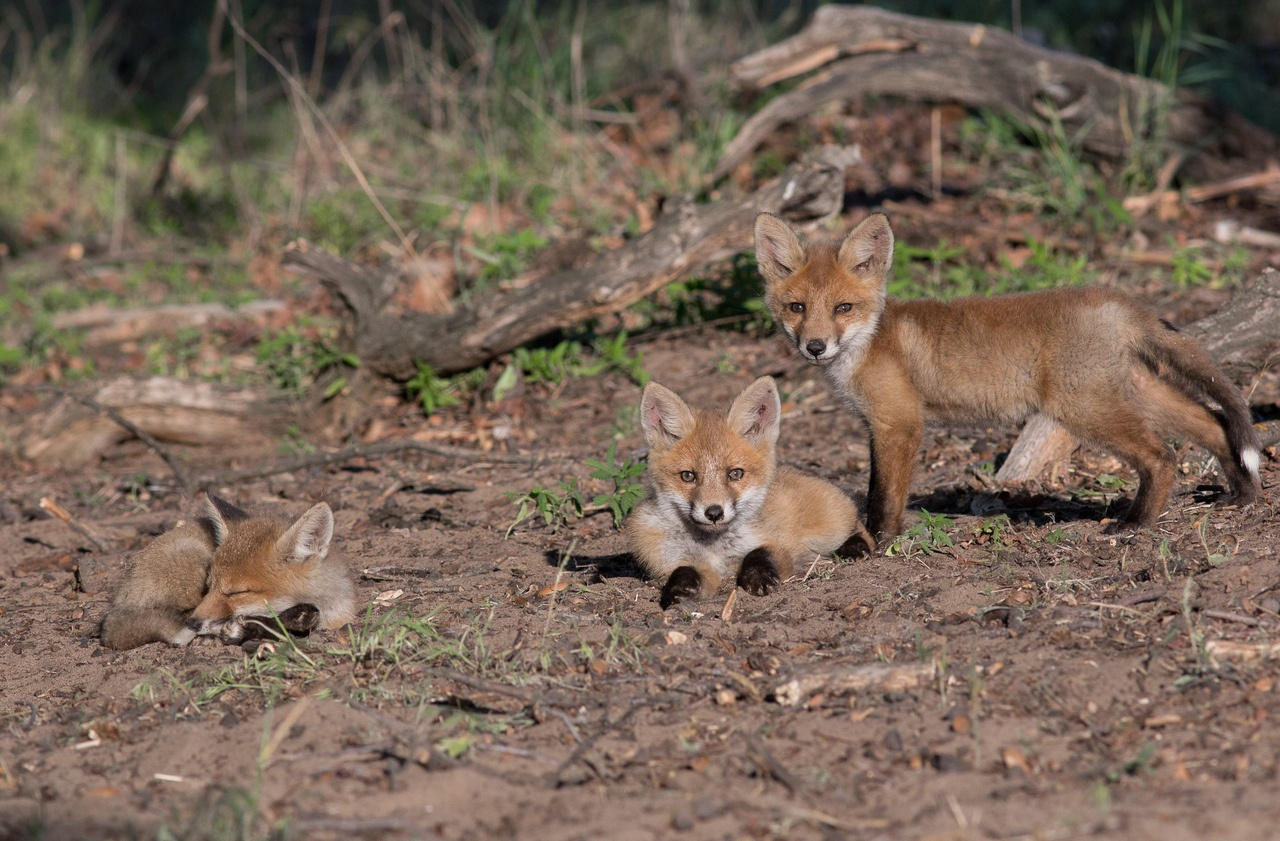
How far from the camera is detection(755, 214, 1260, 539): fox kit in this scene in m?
4.65

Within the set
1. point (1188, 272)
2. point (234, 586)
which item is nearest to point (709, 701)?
point (234, 586)

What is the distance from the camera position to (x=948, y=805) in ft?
9.46

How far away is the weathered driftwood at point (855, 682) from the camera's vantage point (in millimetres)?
3549

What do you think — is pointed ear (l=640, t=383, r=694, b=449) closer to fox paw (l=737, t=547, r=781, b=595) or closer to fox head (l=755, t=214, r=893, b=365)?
fox paw (l=737, t=547, r=781, b=595)

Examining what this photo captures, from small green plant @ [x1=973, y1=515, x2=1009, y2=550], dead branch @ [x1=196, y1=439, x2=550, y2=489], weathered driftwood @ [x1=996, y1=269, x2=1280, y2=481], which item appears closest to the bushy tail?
weathered driftwood @ [x1=996, y1=269, x2=1280, y2=481]

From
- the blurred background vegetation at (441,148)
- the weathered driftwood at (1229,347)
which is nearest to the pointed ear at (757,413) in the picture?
the weathered driftwood at (1229,347)

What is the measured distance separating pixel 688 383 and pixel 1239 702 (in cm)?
439

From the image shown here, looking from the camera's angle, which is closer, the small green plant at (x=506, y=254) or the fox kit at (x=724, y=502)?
the fox kit at (x=724, y=502)

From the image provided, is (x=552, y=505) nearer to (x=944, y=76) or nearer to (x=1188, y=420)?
(x=1188, y=420)

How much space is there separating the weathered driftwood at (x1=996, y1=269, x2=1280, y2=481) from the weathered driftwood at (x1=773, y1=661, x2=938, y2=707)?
7.12 feet

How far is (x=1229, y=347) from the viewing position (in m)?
5.42

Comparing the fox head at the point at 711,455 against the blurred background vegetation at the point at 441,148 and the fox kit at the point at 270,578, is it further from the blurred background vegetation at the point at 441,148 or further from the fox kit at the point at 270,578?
the blurred background vegetation at the point at 441,148

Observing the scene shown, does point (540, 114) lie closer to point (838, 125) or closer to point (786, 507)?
point (838, 125)

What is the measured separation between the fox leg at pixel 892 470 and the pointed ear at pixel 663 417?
885 millimetres
